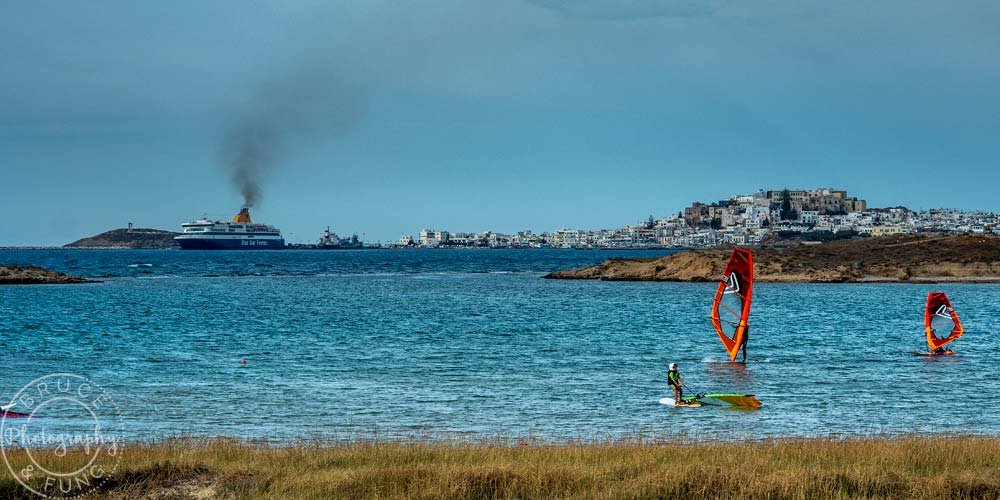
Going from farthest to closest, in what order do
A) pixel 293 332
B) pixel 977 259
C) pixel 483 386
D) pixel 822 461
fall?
pixel 977 259 → pixel 293 332 → pixel 483 386 → pixel 822 461

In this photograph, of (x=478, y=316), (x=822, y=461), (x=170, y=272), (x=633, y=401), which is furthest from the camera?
(x=170, y=272)

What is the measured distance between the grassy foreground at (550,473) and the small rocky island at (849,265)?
85.1m

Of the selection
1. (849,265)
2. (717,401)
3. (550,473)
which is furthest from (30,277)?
(550,473)

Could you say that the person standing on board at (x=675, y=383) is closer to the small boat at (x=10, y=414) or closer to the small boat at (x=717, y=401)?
the small boat at (x=717, y=401)

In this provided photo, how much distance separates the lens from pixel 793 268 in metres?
104

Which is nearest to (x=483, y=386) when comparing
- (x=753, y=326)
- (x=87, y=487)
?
(x=87, y=487)

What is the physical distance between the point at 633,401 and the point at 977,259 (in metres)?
85.7

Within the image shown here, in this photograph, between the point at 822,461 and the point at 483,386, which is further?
the point at 483,386

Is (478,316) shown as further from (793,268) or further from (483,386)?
(793,268)

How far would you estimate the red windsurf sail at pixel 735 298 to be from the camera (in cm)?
3441

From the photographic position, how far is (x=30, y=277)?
99875mm

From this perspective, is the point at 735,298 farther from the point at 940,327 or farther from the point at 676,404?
the point at 676,404

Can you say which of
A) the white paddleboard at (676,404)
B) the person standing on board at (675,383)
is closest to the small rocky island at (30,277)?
the white paddleboard at (676,404)

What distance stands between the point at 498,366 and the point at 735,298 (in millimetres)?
8615
